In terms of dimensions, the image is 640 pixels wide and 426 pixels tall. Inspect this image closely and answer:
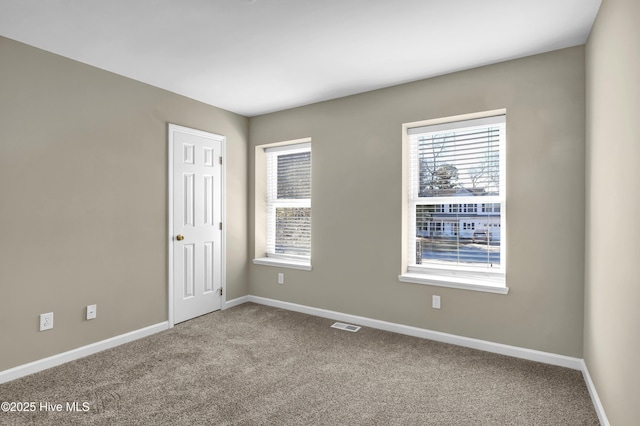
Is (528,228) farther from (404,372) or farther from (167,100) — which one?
(167,100)

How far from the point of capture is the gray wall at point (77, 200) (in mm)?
2566

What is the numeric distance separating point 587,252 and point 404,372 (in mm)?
1627

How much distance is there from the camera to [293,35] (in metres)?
2.50

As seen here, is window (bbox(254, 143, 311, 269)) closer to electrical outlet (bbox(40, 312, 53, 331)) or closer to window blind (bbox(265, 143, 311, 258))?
window blind (bbox(265, 143, 311, 258))

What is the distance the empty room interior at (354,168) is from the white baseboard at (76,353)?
0.02 meters

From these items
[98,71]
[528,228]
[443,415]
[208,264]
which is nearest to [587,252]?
[528,228]

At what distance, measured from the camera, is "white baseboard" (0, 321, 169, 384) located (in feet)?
8.32

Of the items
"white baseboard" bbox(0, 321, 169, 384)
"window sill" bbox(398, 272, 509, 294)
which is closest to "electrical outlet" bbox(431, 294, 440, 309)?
"window sill" bbox(398, 272, 509, 294)

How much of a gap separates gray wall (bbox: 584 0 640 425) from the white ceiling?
0.49 meters

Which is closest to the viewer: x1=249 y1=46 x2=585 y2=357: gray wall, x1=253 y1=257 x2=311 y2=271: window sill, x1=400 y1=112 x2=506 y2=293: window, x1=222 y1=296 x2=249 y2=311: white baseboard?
x1=249 y1=46 x2=585 y2=357: gray wall

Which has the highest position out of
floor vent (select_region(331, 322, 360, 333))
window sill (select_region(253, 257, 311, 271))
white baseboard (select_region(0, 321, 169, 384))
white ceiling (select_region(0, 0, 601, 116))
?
white ceiling (select_region(0, 0, 601, 116))

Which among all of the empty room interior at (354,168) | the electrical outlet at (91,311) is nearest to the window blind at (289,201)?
the empty room interior at (354,168)

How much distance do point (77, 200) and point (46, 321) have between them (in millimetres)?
994

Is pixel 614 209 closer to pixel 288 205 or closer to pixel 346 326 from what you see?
pixel 346 326
